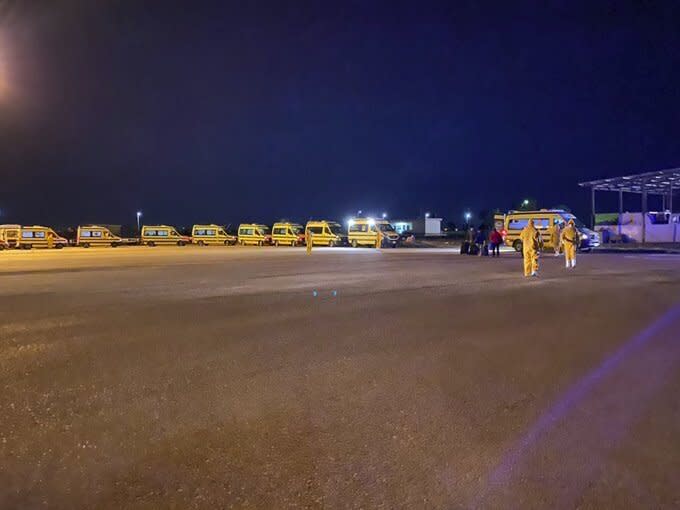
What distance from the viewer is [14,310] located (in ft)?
32.1

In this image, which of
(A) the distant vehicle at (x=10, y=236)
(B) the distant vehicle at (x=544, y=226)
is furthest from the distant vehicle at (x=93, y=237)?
(B) the distant vehicle at (x=544, y=226)

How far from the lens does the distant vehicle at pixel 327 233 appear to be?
147ft

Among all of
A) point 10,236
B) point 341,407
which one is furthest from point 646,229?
point 10,236

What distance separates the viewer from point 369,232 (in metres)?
41.2

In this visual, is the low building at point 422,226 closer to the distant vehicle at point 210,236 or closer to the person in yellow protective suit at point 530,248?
the distant vehicle at point 210,236

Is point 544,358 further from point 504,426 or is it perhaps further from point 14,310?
point 14,310

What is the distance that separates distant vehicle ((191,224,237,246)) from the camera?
2094 inches

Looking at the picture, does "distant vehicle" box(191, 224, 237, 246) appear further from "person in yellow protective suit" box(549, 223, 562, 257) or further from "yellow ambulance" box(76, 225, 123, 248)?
"person in yellow protective suit" box(549, 223, 562, 257)

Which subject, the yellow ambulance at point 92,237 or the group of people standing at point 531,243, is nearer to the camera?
the group of people standing at point 531,243

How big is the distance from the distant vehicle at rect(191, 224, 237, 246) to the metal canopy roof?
32116 millimetres

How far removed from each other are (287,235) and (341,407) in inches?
1745

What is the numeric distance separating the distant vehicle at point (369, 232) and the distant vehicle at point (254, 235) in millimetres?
11078

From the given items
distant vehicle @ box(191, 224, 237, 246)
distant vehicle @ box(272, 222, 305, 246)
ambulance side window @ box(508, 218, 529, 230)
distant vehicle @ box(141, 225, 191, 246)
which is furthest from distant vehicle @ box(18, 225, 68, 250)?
ambulance side window @ box(508, 218, 529, 230)

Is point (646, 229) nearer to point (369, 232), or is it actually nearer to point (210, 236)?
point (369, 232)
